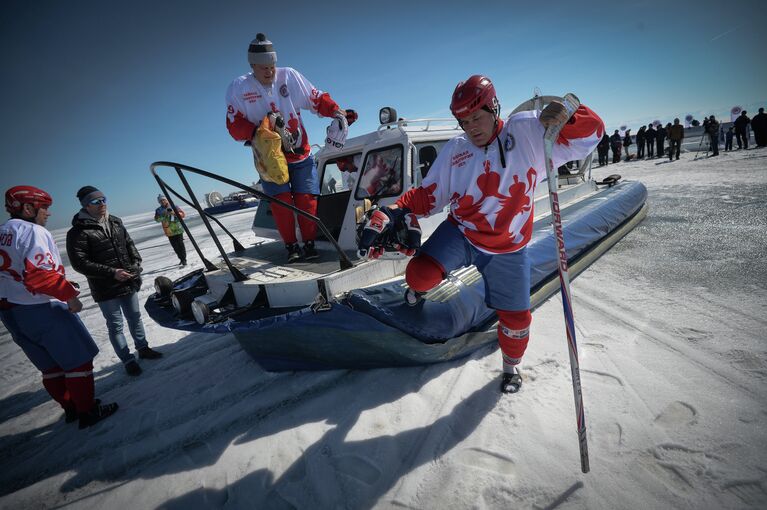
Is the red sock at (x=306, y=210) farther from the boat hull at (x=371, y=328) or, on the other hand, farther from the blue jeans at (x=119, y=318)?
the blue jeans at (x=119, y=318)

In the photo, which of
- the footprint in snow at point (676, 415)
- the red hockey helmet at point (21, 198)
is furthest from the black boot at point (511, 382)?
the red hockey helmet at point (21, 198)

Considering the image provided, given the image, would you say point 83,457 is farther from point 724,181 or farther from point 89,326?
point 724,181

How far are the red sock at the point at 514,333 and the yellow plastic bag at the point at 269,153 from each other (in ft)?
7.23

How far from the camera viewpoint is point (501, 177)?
1.97 meters

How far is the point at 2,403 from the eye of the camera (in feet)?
10.9

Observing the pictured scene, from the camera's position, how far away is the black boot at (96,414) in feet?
9.21

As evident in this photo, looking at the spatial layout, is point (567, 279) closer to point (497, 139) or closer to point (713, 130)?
point (497, 139)

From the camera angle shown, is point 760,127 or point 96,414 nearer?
point 96,414

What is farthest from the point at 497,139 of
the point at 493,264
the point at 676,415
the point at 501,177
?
the point at 676,415

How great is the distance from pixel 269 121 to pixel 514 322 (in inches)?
104

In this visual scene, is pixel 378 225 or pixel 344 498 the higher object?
pixel 378 225

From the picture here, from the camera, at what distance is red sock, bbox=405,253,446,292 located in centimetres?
227

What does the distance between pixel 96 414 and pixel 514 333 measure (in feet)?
11.9

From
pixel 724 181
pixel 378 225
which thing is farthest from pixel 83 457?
pixel 724 181
